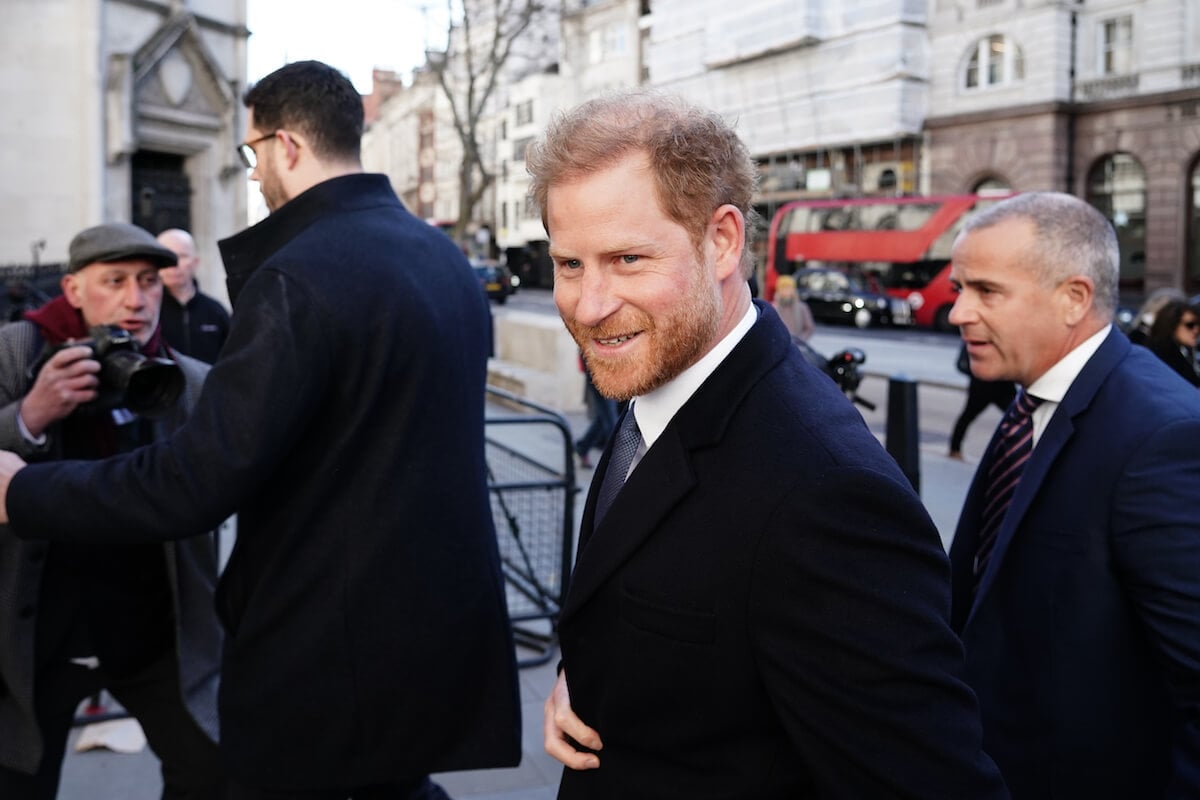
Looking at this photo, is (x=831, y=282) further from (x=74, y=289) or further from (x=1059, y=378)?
(x=1059, y=378)

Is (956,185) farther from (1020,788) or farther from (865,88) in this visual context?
(1020,788)

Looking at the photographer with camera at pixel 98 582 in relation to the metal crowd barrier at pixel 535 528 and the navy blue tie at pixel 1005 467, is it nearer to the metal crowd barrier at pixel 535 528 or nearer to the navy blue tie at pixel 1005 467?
the navy blue tie at pixel 1005 467

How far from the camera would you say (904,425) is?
5148 millimetres

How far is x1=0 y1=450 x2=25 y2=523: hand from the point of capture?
230 cm

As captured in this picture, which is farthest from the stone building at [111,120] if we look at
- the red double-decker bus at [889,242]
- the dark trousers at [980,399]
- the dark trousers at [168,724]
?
the red double-decker bus at [889,242]

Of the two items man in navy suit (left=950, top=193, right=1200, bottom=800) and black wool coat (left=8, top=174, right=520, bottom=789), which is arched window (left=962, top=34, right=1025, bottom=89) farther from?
black wool coat (left=8, top=174, right=520, bottom=789)

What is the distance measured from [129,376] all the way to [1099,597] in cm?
212

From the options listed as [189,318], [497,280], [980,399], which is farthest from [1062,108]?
[189,318]

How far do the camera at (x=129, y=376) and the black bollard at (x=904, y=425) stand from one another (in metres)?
3.29

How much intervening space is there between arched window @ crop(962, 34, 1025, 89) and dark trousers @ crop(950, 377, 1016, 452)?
104 feet

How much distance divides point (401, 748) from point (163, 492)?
757 mm

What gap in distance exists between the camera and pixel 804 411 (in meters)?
1.49

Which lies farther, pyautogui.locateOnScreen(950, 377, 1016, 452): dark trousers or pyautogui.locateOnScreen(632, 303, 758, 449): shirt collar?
pyautogui.locateOnScreen(950, 377, 1016, 452): dark trousers

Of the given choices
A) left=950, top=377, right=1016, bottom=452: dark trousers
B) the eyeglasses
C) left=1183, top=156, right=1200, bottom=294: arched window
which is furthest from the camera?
left=1183, top=156, right=1200, bottom=294: arched window
